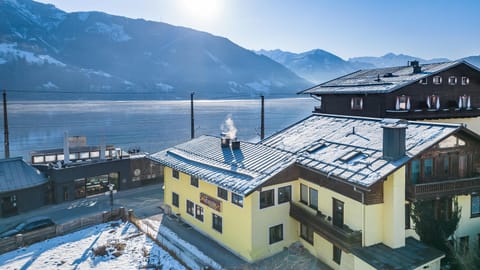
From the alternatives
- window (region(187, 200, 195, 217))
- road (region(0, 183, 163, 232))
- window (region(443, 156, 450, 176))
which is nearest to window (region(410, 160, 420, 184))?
window (region(443, 156, 450, 176))

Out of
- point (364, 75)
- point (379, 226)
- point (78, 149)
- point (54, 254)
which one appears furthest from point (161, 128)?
point (379, 226)

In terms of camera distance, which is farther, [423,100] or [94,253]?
[423,100]

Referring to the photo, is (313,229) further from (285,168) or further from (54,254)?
(54,254)

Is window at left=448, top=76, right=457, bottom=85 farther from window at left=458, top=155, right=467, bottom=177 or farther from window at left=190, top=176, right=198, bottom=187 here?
window at left=190, top=176, right=198, bottom=187

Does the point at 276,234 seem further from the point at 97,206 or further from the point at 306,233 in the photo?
the point at 97,206

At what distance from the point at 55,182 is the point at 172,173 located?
12626 mm

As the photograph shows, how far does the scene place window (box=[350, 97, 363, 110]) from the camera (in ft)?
112

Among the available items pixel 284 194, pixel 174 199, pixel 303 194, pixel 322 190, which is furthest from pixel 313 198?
pixel 174 199

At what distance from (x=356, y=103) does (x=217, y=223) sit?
63.6ft

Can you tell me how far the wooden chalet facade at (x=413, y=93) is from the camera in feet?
106

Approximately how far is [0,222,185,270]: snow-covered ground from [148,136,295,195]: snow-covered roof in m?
5.30

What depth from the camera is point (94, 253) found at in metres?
21.7

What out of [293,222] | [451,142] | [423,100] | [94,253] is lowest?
[94,253]

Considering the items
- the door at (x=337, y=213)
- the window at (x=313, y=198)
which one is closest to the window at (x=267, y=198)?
the window at (x=313, y=198)
